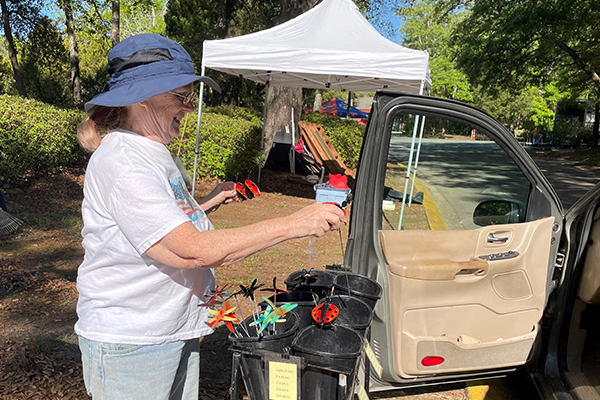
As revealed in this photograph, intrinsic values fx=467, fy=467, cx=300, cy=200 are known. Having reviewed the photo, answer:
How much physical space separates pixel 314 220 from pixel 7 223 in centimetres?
563

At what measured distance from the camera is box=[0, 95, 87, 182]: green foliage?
7117 mm

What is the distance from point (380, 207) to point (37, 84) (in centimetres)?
2987

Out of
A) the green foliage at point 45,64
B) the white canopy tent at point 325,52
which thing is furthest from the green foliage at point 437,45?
the white canopy tent at point 325,52

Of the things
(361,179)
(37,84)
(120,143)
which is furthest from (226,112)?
(37,84)

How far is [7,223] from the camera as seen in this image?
227 inches

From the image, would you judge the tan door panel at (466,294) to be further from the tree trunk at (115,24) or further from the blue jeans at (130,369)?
the tree trunk at (115,24)

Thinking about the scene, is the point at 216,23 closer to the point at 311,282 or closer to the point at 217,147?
the point at 217,147

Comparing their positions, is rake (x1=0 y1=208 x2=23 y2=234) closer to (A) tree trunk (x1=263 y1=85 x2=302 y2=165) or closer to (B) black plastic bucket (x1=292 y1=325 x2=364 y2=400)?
(B) black plastic bucket (x1=292 y1=325 x2=364 y2=400)

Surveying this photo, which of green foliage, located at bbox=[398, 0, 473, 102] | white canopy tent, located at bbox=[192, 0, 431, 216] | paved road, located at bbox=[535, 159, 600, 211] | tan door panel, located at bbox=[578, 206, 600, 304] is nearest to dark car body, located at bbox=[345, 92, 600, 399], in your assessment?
tan door panel, located at bbox=[578, 206, 600, 304]

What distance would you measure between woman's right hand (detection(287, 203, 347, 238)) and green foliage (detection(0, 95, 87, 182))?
709cm

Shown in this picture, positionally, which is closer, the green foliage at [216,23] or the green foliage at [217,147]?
the green foliage at [217,147]

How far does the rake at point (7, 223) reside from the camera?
18.7ft

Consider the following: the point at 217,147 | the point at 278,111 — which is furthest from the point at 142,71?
the point at 278,111

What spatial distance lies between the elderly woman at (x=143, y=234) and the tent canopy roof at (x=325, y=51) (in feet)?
19.5
